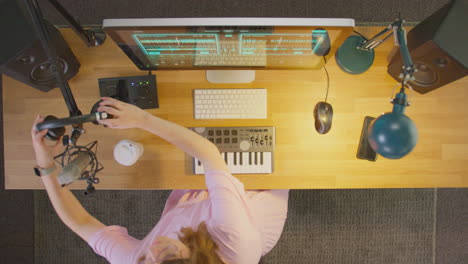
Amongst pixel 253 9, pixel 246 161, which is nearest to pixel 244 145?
pixel 246 161

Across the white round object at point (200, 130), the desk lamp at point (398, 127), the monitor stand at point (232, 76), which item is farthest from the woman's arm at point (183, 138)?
the desk lamp at point (398, 127)

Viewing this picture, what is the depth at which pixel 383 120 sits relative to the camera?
996mm

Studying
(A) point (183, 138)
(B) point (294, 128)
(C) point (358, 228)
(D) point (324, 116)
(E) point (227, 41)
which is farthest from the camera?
(C) point (358, 228)

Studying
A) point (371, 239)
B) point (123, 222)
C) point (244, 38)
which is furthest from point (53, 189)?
point (371, 239)

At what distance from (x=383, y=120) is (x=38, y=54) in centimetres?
136

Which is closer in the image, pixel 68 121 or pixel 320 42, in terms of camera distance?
pixel 68 121

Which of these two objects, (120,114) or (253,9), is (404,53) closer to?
(120,114)

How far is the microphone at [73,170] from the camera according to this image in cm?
102

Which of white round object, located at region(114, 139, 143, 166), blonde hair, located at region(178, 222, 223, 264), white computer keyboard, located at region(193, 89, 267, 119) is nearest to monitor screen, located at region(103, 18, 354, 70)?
white computer keyboard, located at region(193, 89, 267, 119)

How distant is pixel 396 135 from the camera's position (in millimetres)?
960

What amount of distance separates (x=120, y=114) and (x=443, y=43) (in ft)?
4.09

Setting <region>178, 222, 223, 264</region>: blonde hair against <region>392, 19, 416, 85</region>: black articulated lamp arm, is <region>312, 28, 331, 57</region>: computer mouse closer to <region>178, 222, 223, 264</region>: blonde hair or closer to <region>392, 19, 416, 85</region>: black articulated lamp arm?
<region>392, 19, 416, 85</region>: black articulated lamp arm

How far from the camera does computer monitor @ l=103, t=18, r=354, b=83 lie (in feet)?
3.01

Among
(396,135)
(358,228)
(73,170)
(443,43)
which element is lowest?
(358,228)
